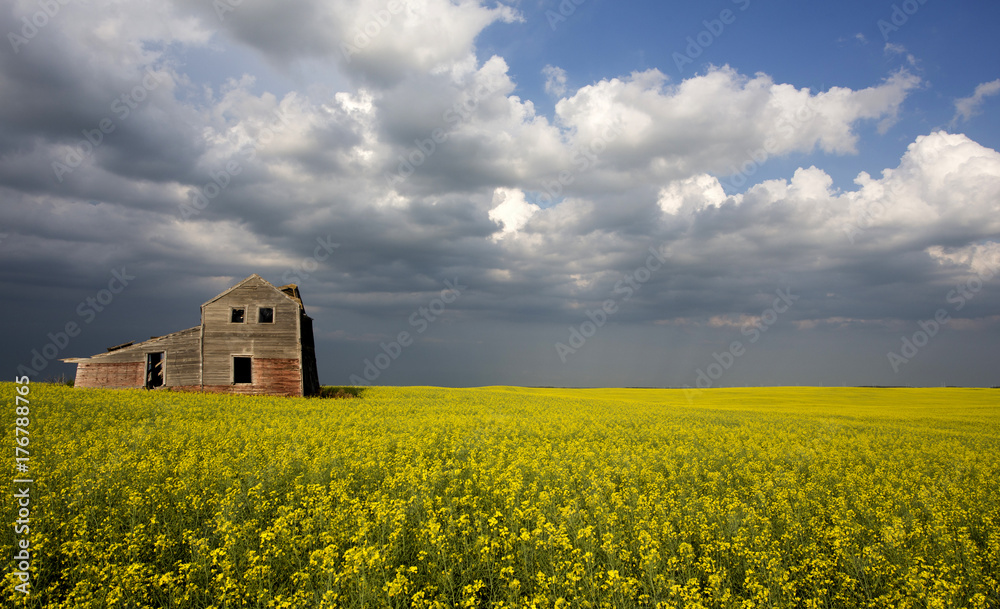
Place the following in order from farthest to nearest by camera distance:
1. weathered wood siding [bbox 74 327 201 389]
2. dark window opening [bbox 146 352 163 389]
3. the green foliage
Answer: the green foliage → dark window opening [bbox 146 352 163 389] → weathered wood siding [bbox 74 327 201 389]

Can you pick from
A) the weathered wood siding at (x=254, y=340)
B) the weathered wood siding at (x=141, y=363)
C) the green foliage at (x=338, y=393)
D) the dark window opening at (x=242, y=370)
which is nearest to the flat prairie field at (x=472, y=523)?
the weathered wood siding at (x=254, y=340)

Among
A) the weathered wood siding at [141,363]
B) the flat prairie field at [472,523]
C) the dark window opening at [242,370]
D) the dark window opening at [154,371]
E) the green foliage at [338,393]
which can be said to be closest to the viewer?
the flat prairie field at [472,523]

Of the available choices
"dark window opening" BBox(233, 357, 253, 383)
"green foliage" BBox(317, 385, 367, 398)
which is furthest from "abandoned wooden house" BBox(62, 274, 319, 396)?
"green foliage" BBox(317, 385, 367, 398)

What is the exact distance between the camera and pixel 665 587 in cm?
499

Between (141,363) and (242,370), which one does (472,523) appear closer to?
(242,370)

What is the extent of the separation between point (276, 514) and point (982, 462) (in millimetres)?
19746

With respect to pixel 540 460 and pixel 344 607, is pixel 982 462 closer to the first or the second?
pixel 540 460

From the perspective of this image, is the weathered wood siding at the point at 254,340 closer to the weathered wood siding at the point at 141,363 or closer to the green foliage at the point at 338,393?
the weathered wood siding at the point at 141,363

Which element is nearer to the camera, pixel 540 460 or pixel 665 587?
pixel 665 587

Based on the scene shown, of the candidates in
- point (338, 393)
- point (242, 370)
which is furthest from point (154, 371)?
point (338, 393)

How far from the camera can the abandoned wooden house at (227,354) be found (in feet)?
92.7

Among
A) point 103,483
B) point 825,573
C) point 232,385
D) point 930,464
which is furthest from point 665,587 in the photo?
point 232,385

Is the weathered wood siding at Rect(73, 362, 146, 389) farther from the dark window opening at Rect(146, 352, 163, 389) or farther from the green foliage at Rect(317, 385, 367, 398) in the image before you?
the green foliage at Rect(317, 385, 367, 398)

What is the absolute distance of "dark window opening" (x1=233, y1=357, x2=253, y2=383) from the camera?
28.8 meters
